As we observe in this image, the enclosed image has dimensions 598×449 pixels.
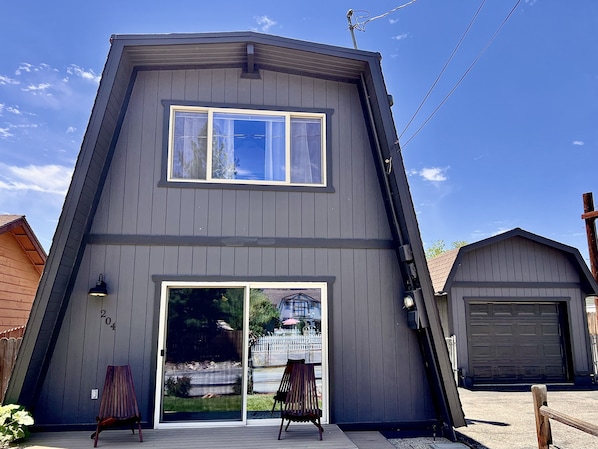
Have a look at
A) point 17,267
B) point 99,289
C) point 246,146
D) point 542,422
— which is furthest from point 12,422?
point 17,267

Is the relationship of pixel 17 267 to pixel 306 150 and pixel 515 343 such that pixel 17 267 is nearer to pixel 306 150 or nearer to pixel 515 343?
pixel 306 150

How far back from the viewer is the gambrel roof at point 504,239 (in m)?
9.91

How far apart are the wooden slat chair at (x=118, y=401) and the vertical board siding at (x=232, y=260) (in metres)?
0.38

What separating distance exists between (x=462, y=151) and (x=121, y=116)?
19.5 m

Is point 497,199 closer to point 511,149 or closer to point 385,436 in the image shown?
point 511,149

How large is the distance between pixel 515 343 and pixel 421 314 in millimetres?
5846

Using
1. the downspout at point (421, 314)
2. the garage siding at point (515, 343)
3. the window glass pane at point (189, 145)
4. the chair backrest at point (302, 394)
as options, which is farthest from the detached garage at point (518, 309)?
the window glass pane at point (189, 145)

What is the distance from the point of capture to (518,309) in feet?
33.6

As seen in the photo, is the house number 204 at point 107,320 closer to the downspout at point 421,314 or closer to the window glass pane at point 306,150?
the window glass pane at point 306,150

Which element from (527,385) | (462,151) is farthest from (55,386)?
(462,151)

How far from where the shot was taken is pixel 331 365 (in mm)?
5617

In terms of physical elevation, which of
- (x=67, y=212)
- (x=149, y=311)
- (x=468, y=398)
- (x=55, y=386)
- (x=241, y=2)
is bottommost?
(x=468, y=398)

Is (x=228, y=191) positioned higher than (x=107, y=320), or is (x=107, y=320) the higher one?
(x=228, y=191)

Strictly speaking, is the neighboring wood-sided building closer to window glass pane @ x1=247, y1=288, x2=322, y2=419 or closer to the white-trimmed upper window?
the white-trimmed upper window
